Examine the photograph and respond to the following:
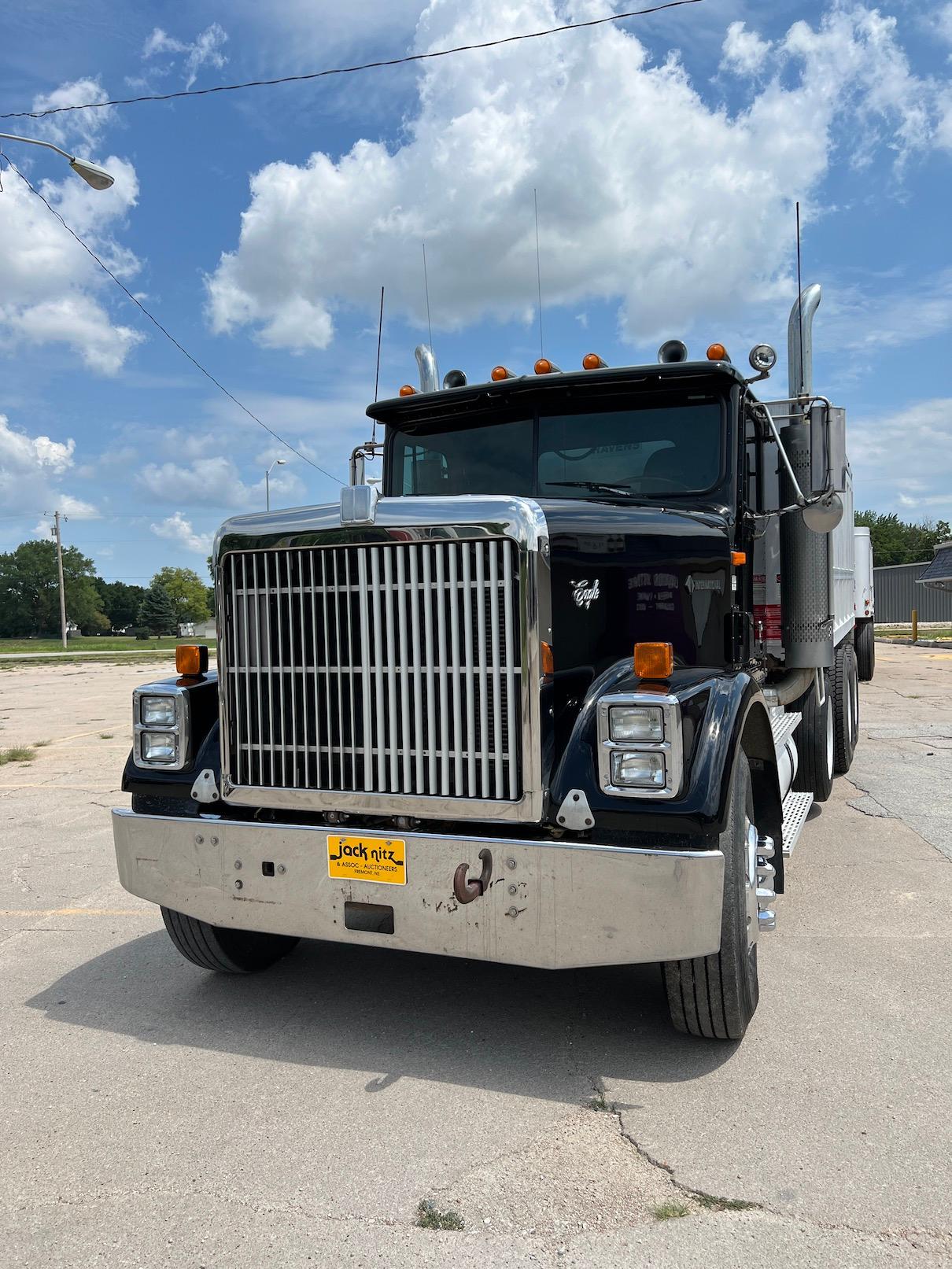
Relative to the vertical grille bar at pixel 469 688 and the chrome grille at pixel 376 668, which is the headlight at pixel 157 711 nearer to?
the chrome grille at pixel 376 668

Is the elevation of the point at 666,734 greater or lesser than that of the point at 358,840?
greater

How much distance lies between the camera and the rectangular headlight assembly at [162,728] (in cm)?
386

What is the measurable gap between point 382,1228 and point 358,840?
1200 mm

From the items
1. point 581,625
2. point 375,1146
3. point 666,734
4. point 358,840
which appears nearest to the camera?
point 375,1146

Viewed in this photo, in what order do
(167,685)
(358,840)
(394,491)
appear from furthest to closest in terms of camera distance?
(394,491) → (167,685) → (358,840)

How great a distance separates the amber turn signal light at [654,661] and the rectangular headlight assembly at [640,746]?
0.11 metres

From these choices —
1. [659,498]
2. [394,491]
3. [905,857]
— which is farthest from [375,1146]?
[905,857]

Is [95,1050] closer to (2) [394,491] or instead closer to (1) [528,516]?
(1) [528,516]

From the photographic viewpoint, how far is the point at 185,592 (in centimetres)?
14050

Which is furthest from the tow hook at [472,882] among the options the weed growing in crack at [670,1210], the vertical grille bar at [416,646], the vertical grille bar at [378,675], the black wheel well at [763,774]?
the black wheel well at [763,774]

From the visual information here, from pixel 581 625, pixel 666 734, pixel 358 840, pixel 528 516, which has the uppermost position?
pixel 528 516

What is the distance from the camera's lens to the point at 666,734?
3098mm

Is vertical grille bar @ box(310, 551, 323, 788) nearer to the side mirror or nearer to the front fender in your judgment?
the front fender

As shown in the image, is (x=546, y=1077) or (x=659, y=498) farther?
(x=659, y=498)
